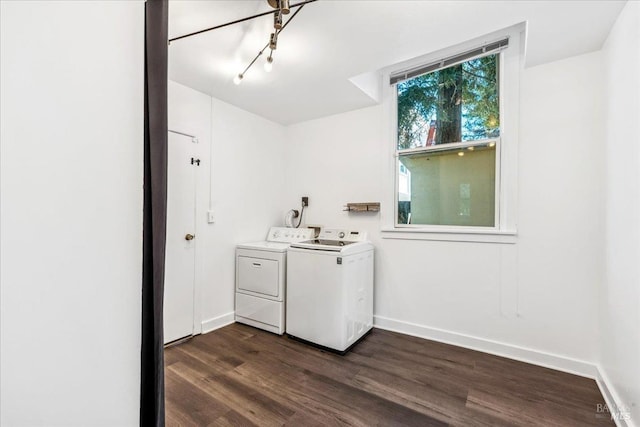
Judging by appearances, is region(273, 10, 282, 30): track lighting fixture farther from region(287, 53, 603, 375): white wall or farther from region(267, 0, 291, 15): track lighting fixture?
region(287, 53, 603, 375): white wall

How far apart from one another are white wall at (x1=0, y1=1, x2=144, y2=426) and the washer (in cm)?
188

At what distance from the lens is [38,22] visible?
0.58 meters

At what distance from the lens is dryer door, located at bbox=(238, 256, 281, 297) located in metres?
2.88

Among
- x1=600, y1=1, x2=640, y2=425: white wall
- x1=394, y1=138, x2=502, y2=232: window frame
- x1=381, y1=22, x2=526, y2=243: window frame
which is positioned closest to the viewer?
x1=600, y1=1, x2=640, y2=425: white wall

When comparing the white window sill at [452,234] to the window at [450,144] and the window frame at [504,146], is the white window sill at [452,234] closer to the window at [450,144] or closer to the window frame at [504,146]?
the window frame at [504,146]

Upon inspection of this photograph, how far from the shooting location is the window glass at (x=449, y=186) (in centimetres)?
260

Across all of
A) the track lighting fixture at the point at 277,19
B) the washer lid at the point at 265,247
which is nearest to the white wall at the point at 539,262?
the washer lid at the point at 265,247

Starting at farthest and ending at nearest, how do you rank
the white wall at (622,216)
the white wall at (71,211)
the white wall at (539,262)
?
the white wall at (539,262) → the white wall at (622,216) → the white wall at (71,211)

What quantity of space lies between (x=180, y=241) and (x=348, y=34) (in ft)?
7.37

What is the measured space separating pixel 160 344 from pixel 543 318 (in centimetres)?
271

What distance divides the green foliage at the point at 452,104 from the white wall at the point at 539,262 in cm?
30

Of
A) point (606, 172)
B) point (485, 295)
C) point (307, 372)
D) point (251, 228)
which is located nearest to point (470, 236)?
point (485, 295)

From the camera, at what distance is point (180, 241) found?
2.71 meters

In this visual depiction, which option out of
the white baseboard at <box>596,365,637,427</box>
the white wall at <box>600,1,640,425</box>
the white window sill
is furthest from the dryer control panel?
the white baseboard at <box>596,365,637,427</box>
